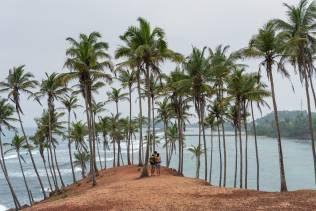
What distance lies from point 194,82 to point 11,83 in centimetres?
1894

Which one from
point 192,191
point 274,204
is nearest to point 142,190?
point 192,191

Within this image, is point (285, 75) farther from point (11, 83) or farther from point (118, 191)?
point (11, 83)

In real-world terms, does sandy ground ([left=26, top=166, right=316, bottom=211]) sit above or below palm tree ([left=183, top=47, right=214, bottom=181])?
below

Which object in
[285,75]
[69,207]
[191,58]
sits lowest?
[69,207]

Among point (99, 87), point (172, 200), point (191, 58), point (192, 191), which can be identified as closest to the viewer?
point (172, 200)

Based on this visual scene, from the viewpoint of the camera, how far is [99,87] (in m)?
35.9

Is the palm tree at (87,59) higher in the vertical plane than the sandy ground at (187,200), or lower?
higher

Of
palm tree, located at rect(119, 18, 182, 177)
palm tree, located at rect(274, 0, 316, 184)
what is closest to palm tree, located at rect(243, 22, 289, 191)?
palm tree, located at rect(274, 0, 316, 184)

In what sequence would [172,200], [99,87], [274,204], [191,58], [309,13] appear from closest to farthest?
[274,204]
[172,200]
[309,13]
[191,58]
[99,87]

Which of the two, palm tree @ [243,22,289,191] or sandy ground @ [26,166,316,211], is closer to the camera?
sandy ground @ [26,166,316,211]

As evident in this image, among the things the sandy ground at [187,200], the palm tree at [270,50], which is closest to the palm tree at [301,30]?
the palm tree at [270,50]

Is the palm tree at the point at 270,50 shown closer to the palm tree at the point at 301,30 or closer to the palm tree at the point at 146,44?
the palm tree at the point at 301,30

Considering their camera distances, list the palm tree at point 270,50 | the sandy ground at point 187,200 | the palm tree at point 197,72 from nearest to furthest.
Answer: the sandy ground at point 187,200 → the palm tree at point 270,50 → the palm tree at point 197,72

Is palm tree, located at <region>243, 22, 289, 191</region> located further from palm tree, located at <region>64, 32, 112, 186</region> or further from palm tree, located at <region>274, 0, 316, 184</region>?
palm tree, located at <region>64, 32, 112, 186</region>
